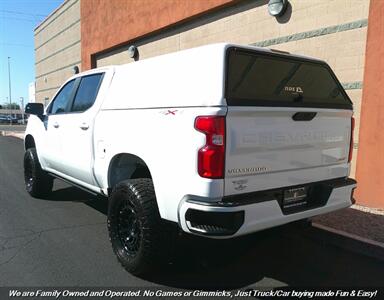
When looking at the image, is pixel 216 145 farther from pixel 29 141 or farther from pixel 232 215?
pixel 29 141

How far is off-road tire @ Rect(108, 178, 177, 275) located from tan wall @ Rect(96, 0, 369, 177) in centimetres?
442

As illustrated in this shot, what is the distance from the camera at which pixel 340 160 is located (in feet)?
14.5

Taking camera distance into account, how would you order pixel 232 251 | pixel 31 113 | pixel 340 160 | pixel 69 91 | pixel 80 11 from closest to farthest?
pixel 340 160
pixel 232 251
pixel 69 91
pixel 31 113
pixel 80 11

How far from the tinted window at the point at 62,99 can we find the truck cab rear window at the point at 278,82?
318 centimetres

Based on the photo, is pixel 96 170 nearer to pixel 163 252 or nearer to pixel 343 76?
pixel 163 252

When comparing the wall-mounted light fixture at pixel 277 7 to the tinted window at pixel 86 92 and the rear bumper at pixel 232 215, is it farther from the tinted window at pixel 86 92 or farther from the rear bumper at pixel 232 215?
the rear bumper at pixel 232 215

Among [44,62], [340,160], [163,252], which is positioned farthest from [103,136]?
[44,62]

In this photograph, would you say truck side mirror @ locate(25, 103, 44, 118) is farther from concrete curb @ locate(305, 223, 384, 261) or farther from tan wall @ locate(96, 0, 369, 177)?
tan wall @ locate(96, 0, 369, 177)

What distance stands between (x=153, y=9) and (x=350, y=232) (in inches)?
399

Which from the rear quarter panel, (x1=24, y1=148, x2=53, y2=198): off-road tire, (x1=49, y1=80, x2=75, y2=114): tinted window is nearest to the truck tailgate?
the rear quarter panel

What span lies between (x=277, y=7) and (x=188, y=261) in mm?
5949

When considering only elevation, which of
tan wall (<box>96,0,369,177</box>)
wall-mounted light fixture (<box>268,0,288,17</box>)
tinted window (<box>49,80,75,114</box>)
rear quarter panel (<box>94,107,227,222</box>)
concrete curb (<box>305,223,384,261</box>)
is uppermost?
wall-mounted light fixture (<box>268,0,288,17</box>)

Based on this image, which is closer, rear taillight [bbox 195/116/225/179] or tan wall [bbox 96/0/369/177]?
rear taillight [bbox 195/116/225/179]

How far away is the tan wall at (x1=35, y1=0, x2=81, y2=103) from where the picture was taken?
23.0m
